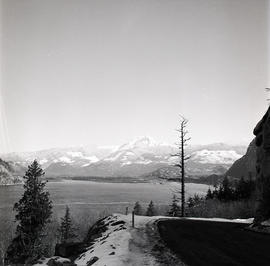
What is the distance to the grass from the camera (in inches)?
437

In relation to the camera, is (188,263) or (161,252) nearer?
(188,263)

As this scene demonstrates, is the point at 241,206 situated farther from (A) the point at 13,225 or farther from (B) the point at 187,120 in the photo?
(A) the point at 13,225

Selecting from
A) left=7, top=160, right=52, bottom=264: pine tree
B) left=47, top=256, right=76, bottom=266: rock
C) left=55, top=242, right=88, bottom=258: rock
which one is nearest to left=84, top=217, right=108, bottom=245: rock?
left=55, top=242, right=88, bottom=258: rock

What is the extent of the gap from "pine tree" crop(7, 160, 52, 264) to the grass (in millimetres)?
21510

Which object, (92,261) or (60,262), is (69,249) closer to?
(60,262)

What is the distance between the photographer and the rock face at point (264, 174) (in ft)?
65.9

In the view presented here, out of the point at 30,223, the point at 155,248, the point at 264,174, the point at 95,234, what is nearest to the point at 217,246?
the point at 155,248

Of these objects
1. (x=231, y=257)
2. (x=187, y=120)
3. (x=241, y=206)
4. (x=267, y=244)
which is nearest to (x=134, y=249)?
(x=231, y=257)

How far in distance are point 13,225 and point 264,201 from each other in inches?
2223

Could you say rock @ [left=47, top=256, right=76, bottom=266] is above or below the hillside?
below

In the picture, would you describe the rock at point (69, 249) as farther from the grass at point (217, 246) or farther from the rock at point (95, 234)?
the grass at point (217, 246)

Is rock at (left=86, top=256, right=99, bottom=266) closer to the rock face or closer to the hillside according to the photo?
the hillside

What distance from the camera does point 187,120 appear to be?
3588cm

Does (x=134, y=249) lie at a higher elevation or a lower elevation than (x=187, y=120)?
lower
